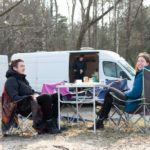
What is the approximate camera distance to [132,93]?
7.07m

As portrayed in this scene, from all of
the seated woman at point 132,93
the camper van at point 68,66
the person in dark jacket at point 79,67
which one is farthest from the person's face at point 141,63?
the person in dark jacket at point 79,67

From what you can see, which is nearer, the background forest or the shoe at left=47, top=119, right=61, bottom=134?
the shoe at left=47, top=119, right=61, bottom=134

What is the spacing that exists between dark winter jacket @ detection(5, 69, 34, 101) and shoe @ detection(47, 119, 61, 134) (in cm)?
56

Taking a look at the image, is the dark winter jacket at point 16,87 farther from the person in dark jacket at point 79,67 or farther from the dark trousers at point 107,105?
the person in dark jacket at point 79,67

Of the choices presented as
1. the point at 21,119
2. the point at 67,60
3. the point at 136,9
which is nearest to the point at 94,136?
the point at 21,119

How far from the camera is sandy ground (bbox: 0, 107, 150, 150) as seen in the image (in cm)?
589

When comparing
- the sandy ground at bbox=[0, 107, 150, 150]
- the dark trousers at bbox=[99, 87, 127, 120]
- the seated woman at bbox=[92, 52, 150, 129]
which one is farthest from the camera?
the dark trousers at bbox=[99, 87, 127, 120]

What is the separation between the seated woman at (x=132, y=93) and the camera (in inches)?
275

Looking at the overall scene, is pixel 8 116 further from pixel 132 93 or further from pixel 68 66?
pixel 68 66

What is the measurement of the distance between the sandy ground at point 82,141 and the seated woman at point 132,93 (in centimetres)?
26

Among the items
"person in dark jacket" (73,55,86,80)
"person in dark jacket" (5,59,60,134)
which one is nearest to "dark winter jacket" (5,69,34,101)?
"person in dark jacket" (5,59,60,134)

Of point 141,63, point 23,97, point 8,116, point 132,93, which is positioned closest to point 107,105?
point 132,93

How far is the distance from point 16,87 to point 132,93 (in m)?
1.87

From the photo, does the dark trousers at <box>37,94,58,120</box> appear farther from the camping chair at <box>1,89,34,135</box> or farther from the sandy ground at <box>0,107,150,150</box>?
the sandy ground at <box>0,107,150,150</box>
